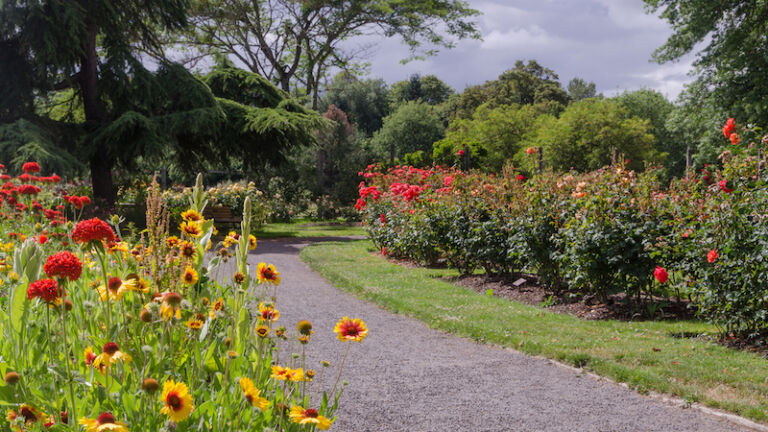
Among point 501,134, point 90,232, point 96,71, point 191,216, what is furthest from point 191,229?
point 501,134

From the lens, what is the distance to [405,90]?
5225 cm

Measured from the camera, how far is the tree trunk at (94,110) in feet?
47.3

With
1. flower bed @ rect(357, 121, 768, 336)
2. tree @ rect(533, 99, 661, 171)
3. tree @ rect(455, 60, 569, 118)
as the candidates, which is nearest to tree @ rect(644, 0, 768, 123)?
tree @ rect(533, 99, 661, 171)

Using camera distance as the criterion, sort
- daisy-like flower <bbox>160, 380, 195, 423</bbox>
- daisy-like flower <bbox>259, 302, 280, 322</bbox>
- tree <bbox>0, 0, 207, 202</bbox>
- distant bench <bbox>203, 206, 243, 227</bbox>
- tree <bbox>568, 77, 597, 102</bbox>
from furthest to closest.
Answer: tree <bbox>568, 77, 597, 102</bbox> < distant bench <bbox>203, 206, 243, 227</bbox> < tree <bbox>0, 0, 207, 202</bbox> < daisy-like flower <bbox>259, 302, 280, 322</bbox> < daisy-like flower <bbox>160, 380, 195, 423</bbox>

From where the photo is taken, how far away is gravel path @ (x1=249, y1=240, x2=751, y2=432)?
3156 mm

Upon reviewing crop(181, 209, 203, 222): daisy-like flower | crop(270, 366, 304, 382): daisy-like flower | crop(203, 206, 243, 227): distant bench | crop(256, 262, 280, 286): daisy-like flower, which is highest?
crop(181, 209, 203, 222): daisy-like flower

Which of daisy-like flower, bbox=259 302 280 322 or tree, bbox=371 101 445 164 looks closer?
daisy-like flower, bbox=259 302 280 322

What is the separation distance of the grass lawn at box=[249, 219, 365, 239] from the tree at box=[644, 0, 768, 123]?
1156 cm

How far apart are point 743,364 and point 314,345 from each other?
3.18m

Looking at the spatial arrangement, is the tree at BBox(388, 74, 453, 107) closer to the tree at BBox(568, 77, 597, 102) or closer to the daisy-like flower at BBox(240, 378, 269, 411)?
the tree at BBox(568, 77, 597, 102)

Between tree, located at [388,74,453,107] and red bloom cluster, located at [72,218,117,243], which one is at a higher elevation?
tree, located at [388,74,453,107]

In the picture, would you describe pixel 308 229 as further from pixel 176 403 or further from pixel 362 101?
pixel 362 101

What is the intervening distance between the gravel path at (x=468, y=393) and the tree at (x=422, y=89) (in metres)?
48.2

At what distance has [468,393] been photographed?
363 cm
